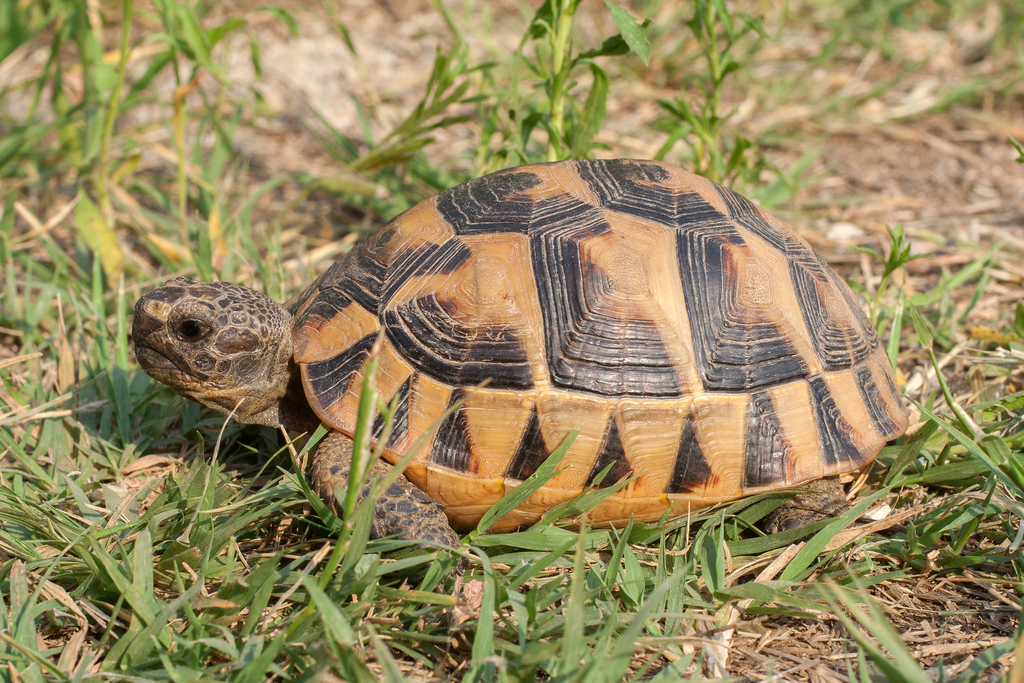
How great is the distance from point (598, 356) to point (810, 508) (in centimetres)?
84

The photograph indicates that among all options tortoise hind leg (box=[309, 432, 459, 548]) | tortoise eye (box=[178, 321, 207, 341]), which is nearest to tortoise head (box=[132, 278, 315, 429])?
tortoise eye (box=[178, 321, 207, 341])

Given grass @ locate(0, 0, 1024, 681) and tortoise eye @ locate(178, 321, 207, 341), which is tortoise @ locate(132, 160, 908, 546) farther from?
grass @ locate(0, 0, 1024, 681)

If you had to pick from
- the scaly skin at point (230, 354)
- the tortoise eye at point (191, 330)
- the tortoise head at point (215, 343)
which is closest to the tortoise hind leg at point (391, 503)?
the scaly skin at point (230, 354)

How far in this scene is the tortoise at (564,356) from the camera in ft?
7.11

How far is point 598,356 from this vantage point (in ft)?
7.16

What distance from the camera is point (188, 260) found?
355 cm

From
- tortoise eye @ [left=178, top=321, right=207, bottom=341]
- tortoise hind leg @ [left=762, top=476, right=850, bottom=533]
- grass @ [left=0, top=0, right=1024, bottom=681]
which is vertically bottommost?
tortoise hind leg @ [left=762, top=476, right=850, bottom=533]

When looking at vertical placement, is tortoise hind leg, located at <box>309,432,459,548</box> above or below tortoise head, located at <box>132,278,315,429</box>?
below

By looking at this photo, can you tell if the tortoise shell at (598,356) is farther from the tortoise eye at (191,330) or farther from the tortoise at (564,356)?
the tortoise eye at (191,330)

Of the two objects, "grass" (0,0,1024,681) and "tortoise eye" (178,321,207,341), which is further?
"tortoise eye" (178,321,207,341)

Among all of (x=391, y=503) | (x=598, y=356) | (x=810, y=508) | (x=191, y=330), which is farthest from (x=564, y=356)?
(x=191, y=330)

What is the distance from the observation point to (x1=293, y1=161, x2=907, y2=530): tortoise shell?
85.3 inches

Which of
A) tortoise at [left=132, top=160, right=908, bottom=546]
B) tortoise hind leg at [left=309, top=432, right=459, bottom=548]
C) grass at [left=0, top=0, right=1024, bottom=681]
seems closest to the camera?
grass at [left=0, top=0, right=1024, bottom=681]

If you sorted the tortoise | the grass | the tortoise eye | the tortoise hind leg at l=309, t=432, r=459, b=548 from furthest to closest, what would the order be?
the tortoise eye → the tortoise → the tortoise hind leg at l=309, t=432, r=459, b=548 → the grass
